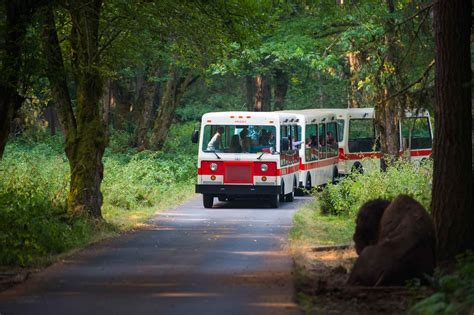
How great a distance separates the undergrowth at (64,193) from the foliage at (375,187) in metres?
4.71

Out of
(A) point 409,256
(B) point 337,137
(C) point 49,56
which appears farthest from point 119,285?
(B) point 337,137

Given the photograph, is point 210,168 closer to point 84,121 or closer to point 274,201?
point 274,201

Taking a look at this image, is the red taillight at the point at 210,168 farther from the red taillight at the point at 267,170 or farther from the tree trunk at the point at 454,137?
the tree trunk at the point at 454,137

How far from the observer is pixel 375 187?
22.9 meters

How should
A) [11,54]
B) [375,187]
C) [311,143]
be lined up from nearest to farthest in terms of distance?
[11,54] < [375,187] < [311,143]

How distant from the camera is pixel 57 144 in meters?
44.5

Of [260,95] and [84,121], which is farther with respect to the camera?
[260,95]

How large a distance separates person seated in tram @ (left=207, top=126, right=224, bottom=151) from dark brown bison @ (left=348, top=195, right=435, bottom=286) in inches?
696

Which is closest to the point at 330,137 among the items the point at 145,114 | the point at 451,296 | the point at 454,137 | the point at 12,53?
the point at 145,114

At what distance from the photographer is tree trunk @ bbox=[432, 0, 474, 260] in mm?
14344

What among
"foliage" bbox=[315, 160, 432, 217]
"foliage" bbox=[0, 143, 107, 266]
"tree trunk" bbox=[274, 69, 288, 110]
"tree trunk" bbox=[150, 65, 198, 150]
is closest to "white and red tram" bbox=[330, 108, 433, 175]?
"tree trunk" bbox=[150, 65, 198, 150]

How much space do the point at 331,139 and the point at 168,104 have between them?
7.72 metres

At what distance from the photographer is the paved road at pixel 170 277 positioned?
11648mm

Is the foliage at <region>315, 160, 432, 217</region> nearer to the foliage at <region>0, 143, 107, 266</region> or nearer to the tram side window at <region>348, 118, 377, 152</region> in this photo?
the foliage at <region>0, 143, 107, 266</region>
